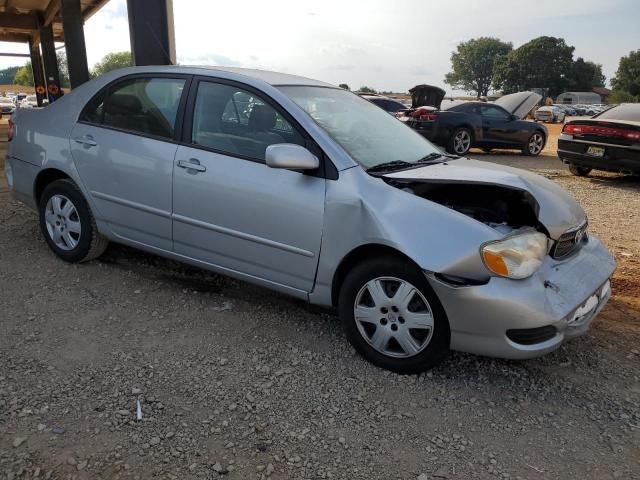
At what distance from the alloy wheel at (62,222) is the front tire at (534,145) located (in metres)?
12.1

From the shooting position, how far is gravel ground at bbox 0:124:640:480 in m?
2.29

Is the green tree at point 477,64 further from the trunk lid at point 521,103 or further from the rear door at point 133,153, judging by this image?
the rear door at point 133,153

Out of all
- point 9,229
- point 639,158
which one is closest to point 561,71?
point 639,158

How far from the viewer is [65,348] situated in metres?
3.09

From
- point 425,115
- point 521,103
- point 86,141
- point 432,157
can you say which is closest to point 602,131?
point 425,115

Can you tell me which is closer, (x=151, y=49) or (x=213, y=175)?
(x=213, y=175)

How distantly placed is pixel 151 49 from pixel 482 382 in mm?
7319

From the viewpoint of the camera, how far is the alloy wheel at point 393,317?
2.81m

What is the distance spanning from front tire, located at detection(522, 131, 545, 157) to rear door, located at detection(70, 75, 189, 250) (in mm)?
11902

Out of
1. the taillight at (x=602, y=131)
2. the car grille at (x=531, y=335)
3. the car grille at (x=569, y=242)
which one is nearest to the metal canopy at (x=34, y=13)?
the taillight at (x=602, y=131)

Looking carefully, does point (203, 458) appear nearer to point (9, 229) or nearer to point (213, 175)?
point (213, 175)

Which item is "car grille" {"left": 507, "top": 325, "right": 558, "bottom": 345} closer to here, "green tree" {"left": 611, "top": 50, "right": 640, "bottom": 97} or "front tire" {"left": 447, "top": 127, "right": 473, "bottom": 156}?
"front tire" {"left": 447, "top": 127, "right": 473, "bottom": 156}

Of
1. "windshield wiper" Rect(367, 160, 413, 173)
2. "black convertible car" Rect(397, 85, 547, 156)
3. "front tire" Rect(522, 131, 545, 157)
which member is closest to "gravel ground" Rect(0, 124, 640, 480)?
"windshield wiper" Rect(367, 160, 413, 173)

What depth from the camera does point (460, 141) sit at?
42.7 ft
